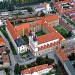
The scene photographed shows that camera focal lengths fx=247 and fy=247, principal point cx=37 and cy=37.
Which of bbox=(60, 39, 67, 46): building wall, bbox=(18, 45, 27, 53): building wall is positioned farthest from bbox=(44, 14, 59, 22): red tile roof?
bbox=(18, 45, 27, 53): building wall

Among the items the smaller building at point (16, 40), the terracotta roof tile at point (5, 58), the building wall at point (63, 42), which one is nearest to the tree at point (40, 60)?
the smaller building at point (16, 40)

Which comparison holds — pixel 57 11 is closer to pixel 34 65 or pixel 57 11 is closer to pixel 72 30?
pixel 72 30

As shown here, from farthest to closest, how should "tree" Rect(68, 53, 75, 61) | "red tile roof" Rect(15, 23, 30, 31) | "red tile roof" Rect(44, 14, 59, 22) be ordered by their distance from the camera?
1. "red tile roof" Rect(44, 14, 59, 22)
2. "red tile roof" Rect(15, 23, 30, 31)
3. "tree" Rect(68, 53, 75, 61)

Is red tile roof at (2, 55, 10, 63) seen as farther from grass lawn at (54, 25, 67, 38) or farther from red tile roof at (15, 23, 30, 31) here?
grass lawn at (54, 25, 67, 38)

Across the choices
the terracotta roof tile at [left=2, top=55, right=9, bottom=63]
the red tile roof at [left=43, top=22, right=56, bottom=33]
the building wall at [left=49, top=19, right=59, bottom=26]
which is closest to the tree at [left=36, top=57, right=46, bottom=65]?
the terracotta roof tile at [left=2, top=55, right=9, bottom=63]

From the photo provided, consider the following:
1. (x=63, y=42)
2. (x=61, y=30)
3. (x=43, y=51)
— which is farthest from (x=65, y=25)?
(x=43, y=51)

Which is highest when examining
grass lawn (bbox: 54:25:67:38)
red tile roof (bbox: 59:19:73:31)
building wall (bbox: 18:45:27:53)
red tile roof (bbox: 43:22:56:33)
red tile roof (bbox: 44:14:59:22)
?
red tile roof (bbox: 44:14:59:22)

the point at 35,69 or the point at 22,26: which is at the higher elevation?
the point at 22,26

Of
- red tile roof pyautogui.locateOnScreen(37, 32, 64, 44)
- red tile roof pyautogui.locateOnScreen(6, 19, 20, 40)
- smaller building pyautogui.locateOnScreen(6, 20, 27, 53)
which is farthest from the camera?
red tile roof pyautogui.locateOnScreen(6, 19, 20, 40)

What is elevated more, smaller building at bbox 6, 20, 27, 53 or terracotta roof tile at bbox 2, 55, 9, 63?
smaller building at bbox 6, 20, 27, 53

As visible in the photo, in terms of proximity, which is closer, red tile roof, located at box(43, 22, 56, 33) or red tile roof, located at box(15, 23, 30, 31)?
red tile roof, located at box(43, 22, 56, 33)

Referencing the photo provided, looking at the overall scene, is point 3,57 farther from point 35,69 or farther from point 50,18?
point 50,18
